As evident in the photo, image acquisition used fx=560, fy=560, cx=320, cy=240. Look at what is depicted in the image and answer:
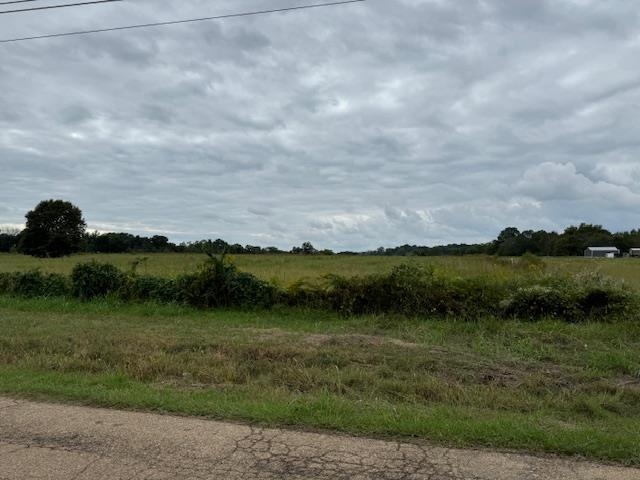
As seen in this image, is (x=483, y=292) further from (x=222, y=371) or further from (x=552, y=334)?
(x=222, y=371)

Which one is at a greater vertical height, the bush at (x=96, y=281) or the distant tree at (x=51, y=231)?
the distant tree at (x=51, y=231)

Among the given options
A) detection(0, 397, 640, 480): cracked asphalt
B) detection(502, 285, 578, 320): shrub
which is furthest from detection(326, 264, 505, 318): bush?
detection(0, 397, 640, 480): cracked asphalt

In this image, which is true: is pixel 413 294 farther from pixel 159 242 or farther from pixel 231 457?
pixel 159 242

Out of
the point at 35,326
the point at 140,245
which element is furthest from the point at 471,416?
the point at 140,245

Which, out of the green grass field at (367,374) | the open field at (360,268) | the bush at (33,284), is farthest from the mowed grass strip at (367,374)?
the bush at (33,284)

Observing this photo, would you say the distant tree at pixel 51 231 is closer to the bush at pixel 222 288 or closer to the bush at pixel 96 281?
the bush at pixel 96 281

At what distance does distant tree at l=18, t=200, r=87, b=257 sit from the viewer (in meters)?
74.4

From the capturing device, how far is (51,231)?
249ft

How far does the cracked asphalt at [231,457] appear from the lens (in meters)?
4.20

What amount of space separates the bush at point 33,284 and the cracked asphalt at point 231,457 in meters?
13.6

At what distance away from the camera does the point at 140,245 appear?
7288 cm

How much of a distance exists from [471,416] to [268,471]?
2.38 meters

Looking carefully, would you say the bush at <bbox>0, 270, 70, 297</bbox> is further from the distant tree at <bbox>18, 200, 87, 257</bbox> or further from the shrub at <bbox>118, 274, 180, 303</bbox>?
the distant tree at <bbox>18, 200, 87, 257</bbox>

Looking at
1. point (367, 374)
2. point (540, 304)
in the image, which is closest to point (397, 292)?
point (540, 304)
